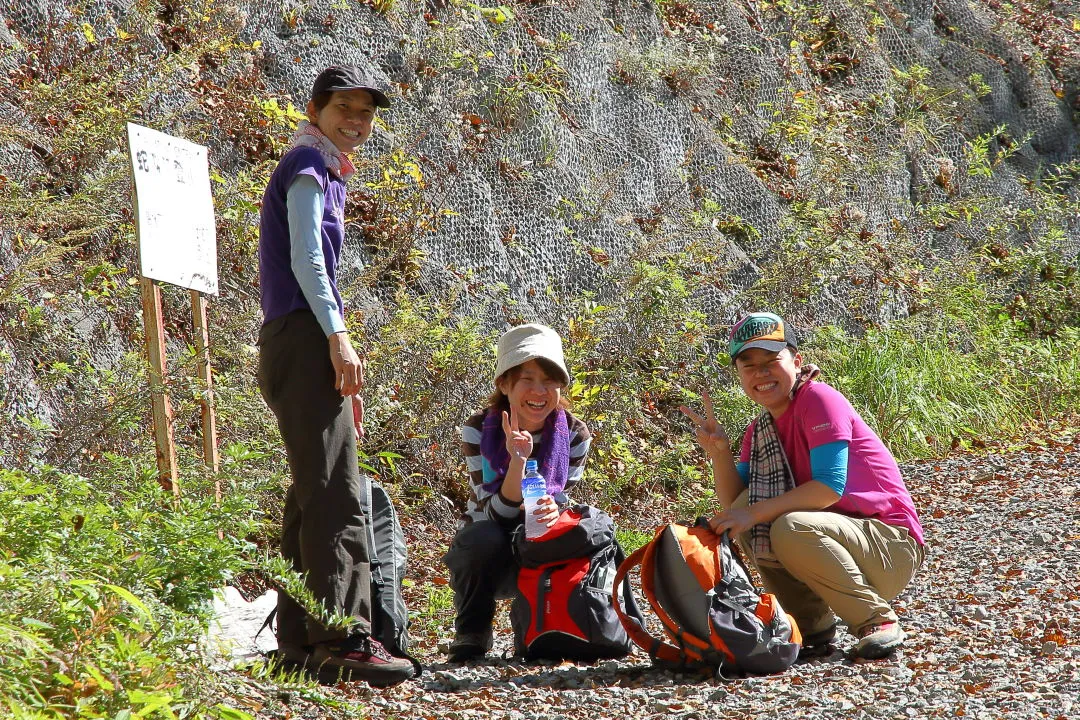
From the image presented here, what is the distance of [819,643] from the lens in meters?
4.26

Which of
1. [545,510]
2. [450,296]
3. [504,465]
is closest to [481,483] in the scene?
[504,465]

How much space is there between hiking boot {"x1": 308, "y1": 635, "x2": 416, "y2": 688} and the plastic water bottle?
73 cm

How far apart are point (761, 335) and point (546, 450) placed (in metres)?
1.01

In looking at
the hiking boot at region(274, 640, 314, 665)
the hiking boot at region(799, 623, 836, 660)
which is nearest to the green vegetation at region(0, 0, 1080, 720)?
the hiking boot at region(274, 640, 314, 665)

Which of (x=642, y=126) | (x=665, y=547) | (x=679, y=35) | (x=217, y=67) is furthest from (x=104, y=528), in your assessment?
(x=679, y=35)

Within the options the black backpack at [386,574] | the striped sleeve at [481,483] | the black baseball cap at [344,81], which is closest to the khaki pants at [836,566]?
the striped sleeve at [481,483]

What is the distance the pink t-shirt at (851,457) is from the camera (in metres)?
4.23

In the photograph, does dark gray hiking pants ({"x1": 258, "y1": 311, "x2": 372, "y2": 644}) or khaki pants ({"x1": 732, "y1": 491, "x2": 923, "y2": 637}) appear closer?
dark gray hiking pants ({"x1": 258, "y1": 311, "x2": 372, "y2": 644})

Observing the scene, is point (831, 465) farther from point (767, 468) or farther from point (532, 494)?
point (532, 494)

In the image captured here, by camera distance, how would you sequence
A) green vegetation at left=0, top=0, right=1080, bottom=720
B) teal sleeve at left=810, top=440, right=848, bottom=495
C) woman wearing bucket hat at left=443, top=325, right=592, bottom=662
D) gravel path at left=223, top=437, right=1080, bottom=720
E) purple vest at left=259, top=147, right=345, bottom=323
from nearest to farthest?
green vegetation at left=0, top=0, right=1080, bottom=720
gravel path at left=223, top=437, right=1080, bottom=720
purple vest at left=259, top=147, right=345, bottom=323
teal sleeve at left=810, top=440, right=848, bottom=495
woman wearing bucket hat at left=443, top=325, right=592, bottom=662

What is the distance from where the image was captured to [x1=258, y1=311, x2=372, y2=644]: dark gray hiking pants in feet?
11.8

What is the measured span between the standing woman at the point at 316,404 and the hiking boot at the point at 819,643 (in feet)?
5.36

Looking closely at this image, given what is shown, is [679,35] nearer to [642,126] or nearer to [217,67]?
[642,126]

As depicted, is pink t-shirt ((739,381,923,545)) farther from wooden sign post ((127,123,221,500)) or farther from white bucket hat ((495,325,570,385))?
wooden sign post ((127,123,221,500))
